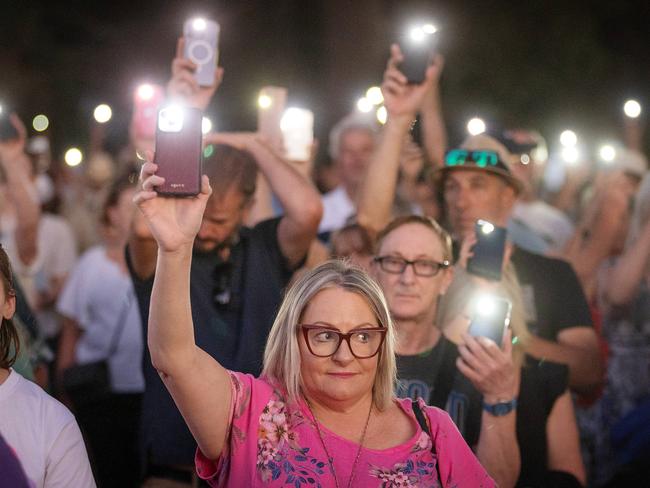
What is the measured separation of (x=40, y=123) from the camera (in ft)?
65.8

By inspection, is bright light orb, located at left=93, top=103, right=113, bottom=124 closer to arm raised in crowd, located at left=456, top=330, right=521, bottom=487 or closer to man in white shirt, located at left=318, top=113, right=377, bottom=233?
man in white shirt, located at left=318, top=113, right=377, bottom=233

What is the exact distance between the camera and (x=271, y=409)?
3.28m

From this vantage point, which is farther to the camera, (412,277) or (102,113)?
(102,113)

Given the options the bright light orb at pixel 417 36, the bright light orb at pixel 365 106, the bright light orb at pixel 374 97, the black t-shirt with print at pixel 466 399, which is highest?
the bright light orb at pixel 417 36

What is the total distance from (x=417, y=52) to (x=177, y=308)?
8.73 ft

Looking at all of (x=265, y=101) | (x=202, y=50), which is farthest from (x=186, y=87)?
(x=265, y=101)

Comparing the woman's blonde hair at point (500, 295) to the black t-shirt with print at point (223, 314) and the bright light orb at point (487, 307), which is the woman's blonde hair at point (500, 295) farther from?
the black t-shirt with print at point (223, 314)

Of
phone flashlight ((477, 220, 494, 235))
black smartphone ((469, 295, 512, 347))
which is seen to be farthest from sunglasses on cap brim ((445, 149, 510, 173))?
black smartphone ((469, 295, 512, 347))

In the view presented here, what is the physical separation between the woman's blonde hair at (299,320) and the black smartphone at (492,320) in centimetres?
55

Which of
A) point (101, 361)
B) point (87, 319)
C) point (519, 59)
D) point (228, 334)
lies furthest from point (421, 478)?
point (519, 59)

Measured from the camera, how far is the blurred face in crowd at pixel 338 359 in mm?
3311

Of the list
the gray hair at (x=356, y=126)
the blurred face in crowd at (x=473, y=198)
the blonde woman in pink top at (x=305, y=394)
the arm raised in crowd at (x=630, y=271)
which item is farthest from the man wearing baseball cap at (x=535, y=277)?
the gray hair at (x=356, y=126)

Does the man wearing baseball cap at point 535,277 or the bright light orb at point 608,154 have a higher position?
the bright light orb at point 608,154

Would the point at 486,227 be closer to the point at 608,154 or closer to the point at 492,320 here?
the point at 492,320
